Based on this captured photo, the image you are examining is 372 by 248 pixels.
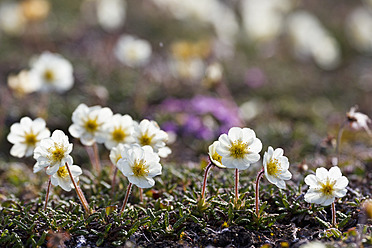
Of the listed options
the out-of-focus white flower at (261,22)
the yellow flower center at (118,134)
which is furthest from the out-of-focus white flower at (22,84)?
the out-of-focus white flower at (261,22)

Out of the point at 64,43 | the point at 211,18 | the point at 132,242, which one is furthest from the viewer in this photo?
the point at 211,18

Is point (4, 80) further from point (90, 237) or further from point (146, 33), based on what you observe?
point (90, 237)

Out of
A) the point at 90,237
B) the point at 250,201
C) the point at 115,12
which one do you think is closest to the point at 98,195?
the point at 90,237

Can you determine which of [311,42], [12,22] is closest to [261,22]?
[311,42]

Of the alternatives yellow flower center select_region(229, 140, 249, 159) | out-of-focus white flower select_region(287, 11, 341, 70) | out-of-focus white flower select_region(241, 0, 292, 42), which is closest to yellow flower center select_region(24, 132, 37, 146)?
yellow flower center select_region(229, 140, 249, 159)

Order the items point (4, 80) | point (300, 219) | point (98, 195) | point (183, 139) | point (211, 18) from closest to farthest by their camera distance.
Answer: point (300, 219), point (98, 195), point (183, 139), point (4, 80), point (211, 18)

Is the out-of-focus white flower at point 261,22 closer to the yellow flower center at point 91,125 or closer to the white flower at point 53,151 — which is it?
the yellow flower center at point 91,125

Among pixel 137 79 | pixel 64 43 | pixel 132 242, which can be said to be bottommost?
pixel 132 242

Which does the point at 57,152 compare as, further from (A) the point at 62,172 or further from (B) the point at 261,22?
(B) the point at 261,22
